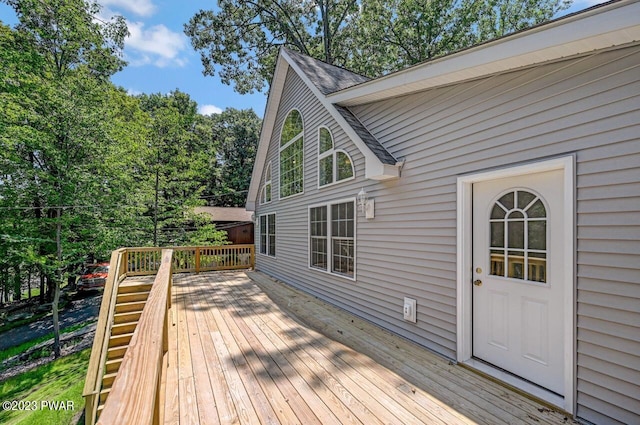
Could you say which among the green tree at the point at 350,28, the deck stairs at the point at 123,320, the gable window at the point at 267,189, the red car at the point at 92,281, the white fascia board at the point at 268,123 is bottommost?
the red car at the point at 92,281

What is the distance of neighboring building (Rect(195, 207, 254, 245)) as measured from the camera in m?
19.1

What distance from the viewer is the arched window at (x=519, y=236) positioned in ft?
8.32

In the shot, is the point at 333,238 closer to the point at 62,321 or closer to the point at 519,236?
the point at 519,236

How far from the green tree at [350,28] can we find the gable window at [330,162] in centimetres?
929

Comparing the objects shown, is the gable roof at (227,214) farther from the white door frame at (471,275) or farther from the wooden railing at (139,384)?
the wooden railing at (139,384)

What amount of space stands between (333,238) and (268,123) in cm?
496

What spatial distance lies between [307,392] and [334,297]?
2937 millimetres

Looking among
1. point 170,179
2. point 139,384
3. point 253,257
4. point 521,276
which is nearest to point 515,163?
point 521,276

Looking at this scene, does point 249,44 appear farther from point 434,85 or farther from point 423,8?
point 434,85

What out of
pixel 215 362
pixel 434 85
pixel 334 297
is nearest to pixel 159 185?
pixel 334 297

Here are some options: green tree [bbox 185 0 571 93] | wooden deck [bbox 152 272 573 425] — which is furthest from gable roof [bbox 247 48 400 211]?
green tree [bbox 185 0 571 93]

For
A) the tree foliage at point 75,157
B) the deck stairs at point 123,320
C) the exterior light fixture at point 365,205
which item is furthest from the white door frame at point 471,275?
the tree foliage at point 75,157

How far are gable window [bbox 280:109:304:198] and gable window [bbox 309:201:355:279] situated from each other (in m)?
1.18

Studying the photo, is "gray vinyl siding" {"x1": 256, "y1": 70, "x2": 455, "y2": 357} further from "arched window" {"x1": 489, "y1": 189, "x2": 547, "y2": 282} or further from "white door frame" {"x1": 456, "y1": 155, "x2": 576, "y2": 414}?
"arched window" {"x1": 489, "y1": 189, "x2": 547, "y2": 282}
